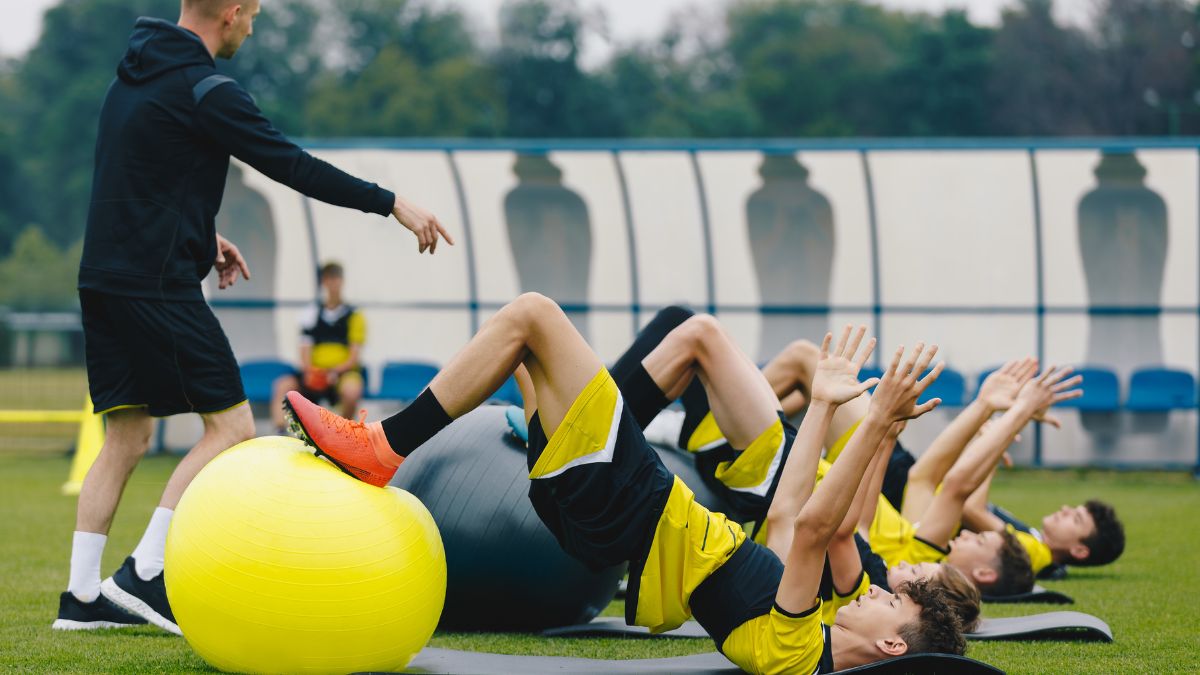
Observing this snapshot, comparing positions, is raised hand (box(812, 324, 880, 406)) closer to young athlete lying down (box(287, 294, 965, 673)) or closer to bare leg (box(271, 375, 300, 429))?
young athlete lying down (box(287, 294, 965, 673))

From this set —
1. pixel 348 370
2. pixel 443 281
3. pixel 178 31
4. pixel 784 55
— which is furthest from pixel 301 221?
pixel 784 55

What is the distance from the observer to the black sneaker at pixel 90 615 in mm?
5113

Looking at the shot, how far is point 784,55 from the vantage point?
227ft

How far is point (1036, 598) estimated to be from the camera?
6414 mm

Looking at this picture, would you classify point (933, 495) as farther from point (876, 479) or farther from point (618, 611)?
point (618, 611)

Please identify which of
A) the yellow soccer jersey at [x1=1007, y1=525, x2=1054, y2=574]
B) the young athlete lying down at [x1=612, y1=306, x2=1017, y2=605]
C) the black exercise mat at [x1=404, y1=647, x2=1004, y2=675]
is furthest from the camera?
the yellow soccer jersey at [x1=1007, y1=525, x2=1054, y2=574]

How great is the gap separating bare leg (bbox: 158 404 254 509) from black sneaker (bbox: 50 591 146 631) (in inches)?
18.7

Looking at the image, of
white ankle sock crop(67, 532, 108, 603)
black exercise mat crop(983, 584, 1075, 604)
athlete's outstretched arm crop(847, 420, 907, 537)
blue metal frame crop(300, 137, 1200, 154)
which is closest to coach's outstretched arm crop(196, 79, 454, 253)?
white ankle sock crop(67, 532, 108, 603)

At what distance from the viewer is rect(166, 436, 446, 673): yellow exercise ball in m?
4.08

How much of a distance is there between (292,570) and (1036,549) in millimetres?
4517

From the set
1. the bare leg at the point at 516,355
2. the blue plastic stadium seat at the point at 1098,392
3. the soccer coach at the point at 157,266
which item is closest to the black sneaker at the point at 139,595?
the soccer coach at the point at 157,266

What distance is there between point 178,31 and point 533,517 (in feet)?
7.77

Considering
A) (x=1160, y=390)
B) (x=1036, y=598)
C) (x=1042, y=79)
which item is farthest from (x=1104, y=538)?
(x=1042, y=79)

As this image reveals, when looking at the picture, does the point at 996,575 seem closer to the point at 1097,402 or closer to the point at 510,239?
the point at 1097,402
